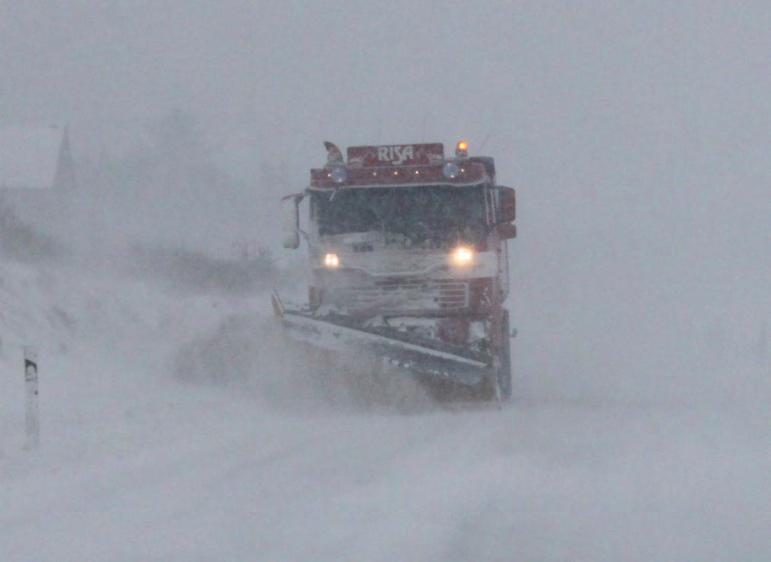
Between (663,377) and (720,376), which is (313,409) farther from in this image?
(720,376)

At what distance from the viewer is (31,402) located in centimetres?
798

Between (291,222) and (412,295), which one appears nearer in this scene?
(412,295)

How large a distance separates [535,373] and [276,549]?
13788 millimetres

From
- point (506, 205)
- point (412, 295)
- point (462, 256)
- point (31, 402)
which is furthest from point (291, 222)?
point (31, 402)

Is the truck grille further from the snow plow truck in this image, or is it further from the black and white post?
the black and white post

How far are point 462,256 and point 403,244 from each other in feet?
2.20

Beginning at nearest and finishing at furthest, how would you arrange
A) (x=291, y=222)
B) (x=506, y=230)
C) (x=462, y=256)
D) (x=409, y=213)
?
(x=462, y=256), (x=409, y=213), (x=291, y=222), (x=506, y=230)

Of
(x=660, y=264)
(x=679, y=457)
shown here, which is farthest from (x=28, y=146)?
(x=679, y=457)

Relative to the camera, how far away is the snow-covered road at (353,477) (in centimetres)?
550

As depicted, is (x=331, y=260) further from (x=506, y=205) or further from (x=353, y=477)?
(x=353, y=477)

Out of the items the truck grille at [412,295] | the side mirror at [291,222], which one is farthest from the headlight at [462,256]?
the side mirror at [291,222]

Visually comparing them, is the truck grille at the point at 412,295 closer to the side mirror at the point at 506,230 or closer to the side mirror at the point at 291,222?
the side mirror at the point at 291,222

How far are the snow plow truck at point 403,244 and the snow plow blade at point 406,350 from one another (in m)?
0.03

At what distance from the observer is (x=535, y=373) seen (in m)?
18.8
